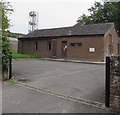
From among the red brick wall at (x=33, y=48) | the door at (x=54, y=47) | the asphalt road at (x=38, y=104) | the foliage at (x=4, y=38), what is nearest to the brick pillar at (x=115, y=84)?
the asphalt road at (x=38, y=104)

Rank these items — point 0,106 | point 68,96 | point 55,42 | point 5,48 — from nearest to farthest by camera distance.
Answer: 1. point 0,106
2. point 68,96
3. point 5,48
4. point 55,42

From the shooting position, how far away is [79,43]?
22.6 metres

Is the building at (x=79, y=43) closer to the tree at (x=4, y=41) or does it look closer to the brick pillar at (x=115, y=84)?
the tree at (x=4, y=41)

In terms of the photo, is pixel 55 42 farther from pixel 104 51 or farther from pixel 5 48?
pixel 5 48

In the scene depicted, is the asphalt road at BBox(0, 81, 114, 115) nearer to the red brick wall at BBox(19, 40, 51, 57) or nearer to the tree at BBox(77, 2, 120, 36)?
the red brick wall at BBox(19, 40, 51, 57)

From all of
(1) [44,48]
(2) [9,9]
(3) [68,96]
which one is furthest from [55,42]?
(3) [68,96]

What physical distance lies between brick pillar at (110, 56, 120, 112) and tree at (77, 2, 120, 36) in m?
32.0

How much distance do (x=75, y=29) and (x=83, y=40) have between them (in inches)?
156

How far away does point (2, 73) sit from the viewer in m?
7.35

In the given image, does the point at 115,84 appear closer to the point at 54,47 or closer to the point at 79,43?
the point at 79,43

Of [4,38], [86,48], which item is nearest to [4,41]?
[4,38]

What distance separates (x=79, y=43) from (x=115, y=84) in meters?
18.9

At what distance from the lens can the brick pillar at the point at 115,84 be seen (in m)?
3.85

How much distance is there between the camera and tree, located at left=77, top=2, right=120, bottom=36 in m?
33.2
